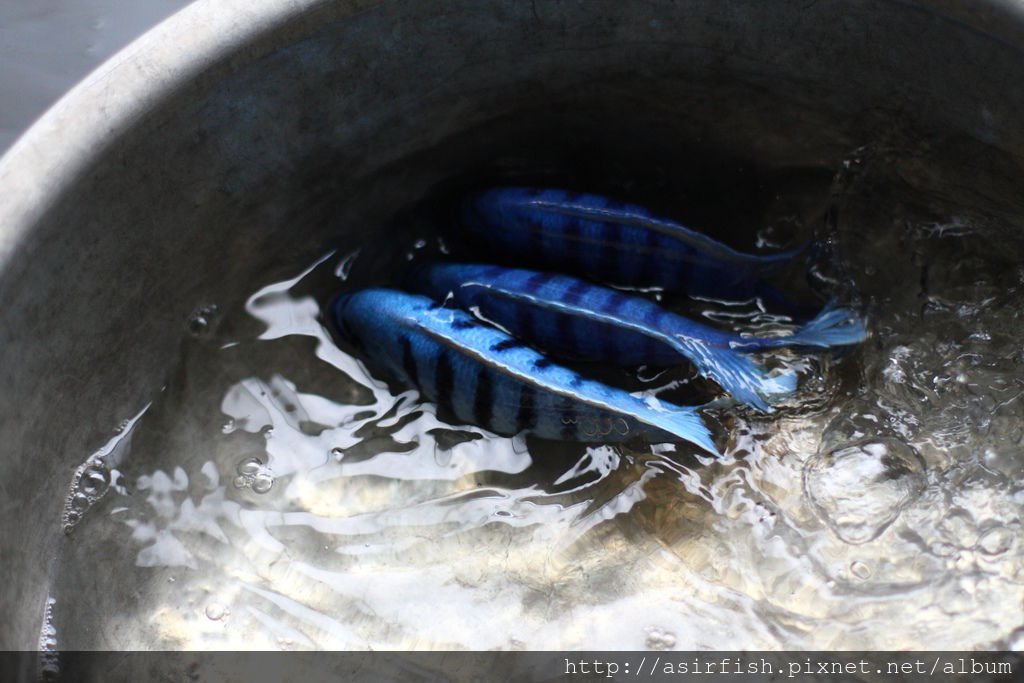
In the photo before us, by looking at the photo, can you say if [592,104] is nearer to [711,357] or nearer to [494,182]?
[494,182]

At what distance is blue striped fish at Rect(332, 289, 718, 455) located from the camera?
1.50m

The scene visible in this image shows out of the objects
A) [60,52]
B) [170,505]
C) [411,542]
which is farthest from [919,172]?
[60,52]

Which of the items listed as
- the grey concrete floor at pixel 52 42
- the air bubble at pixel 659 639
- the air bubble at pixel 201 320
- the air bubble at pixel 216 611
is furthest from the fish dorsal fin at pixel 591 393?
the grey concrete floor at pixel 52 42

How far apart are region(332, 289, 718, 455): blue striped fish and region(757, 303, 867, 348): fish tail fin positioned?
0.83 feet

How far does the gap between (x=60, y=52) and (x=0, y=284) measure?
896mm

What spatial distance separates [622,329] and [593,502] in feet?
1.12

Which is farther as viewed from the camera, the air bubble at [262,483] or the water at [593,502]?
the air bubble at [262,483]

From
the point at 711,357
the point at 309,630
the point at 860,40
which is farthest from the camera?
the point at 711,357

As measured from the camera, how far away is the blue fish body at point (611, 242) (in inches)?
66.5

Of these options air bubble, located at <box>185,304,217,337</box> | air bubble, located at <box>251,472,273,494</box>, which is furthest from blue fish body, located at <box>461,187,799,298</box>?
air bubble, located at <box>251,472,273,494</box>

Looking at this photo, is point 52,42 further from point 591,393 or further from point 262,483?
point 591,393

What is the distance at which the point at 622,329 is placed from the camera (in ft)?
5.34

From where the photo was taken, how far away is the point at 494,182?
1.80 meters

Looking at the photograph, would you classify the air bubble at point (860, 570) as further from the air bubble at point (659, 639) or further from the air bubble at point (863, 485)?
the air bubble at point (659, 639)
